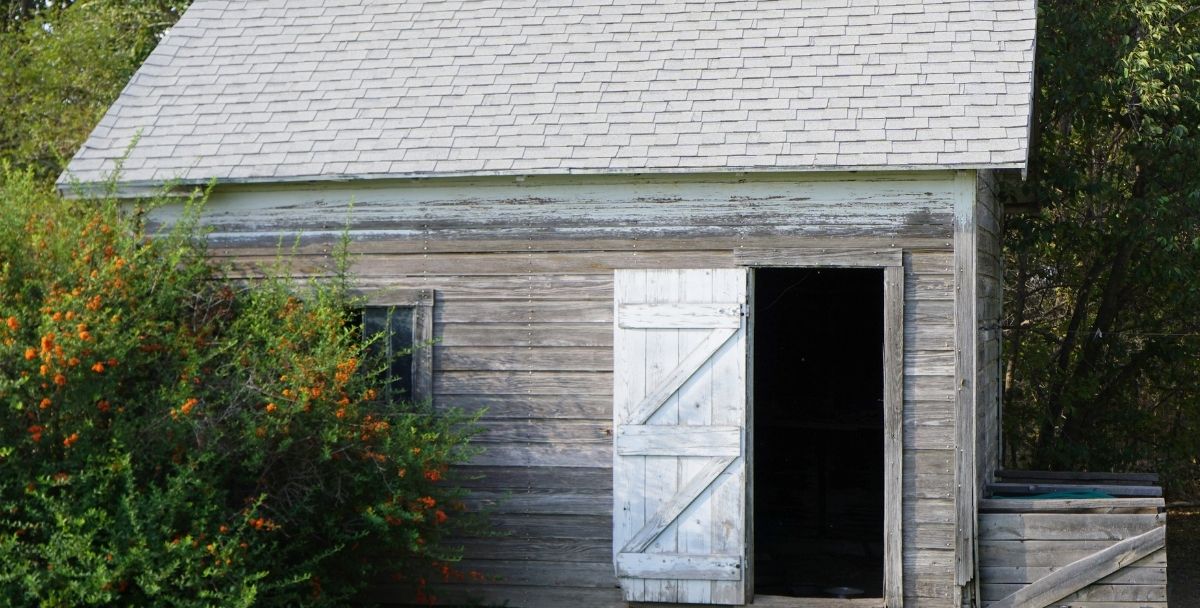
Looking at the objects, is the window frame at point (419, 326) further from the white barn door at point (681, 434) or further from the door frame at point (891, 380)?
the door frame at point (891, 380)

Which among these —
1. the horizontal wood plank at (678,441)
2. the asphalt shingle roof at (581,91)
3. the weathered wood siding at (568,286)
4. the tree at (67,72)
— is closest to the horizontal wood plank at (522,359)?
the weathered wood siding at (568,286)

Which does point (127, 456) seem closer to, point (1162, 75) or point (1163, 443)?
point (1162, 75)

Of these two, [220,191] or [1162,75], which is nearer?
[220,191]

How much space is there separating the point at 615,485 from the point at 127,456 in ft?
9.43

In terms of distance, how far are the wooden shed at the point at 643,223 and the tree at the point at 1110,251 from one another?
9.75ft

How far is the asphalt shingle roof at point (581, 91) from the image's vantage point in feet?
25.2

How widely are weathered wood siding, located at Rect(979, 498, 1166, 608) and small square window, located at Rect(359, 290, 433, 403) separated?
11.5 ft

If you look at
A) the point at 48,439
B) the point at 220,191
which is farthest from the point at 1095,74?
the point at 48,439

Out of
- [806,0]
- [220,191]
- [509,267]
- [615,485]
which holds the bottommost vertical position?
[615,485]

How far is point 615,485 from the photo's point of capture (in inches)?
310

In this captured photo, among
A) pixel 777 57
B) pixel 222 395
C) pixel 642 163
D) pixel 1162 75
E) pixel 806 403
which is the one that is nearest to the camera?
pixel 222 395

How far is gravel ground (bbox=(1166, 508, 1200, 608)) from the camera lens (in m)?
10.6

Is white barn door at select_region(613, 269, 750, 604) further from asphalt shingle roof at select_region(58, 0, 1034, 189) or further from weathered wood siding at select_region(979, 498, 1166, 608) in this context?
weathered wood siding at select_region(979, 498, 1166, 608)

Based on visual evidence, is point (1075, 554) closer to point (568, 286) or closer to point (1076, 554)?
point (1076, 554)
